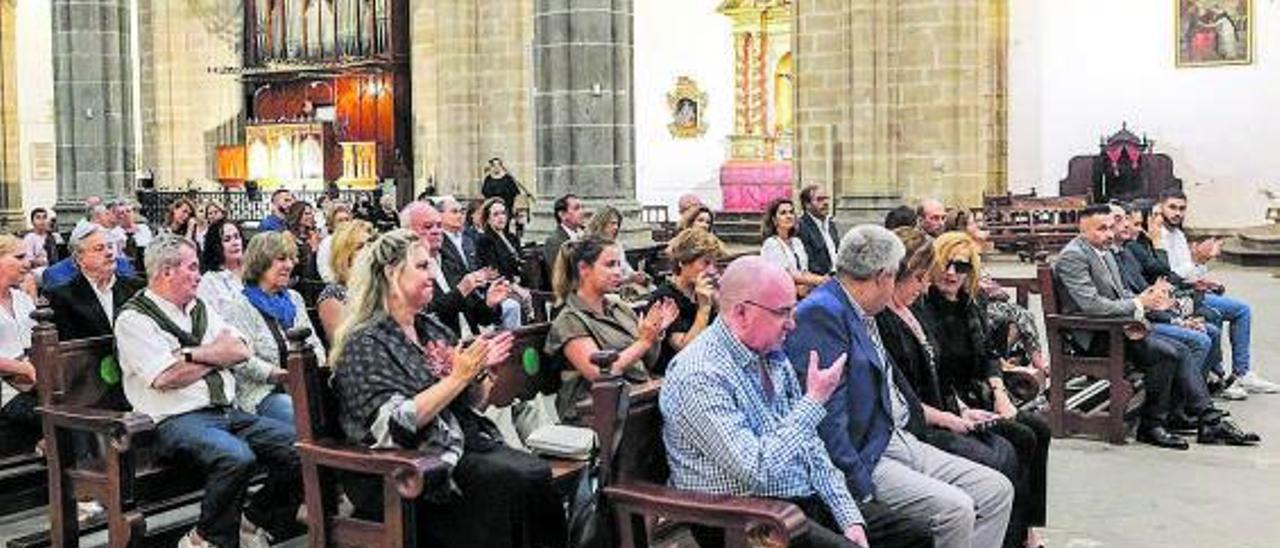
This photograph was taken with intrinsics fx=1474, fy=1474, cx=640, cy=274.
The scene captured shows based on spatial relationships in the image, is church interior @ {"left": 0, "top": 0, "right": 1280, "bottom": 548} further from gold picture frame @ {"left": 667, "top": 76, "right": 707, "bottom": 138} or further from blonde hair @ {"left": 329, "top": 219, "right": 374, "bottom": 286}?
blonde hair @ {"left": 329, "top": 219, "right": 374, "bottom": 286}

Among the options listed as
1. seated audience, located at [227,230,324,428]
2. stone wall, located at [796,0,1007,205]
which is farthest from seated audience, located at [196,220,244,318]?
stone wall, located at [796,0,1007,205]

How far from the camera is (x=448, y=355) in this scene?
16.3 feet

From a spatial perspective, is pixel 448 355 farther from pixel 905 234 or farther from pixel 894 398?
pixel 905 234

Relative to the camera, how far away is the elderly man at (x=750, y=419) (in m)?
4.25

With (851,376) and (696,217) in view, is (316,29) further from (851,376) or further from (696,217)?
(851,376)

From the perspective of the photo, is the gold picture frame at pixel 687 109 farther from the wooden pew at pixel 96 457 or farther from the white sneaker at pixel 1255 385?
Result: the wooden pew at pixel 96 457

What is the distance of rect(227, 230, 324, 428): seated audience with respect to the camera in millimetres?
6344

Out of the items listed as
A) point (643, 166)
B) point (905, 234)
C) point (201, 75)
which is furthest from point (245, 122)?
point (905, 234)

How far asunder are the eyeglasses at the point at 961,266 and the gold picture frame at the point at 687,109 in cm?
2088

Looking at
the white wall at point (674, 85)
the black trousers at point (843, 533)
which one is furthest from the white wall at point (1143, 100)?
the black trousers at point (843, 533)

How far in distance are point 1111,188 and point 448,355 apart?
19.0 m

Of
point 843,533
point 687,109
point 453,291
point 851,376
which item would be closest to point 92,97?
point 687,109

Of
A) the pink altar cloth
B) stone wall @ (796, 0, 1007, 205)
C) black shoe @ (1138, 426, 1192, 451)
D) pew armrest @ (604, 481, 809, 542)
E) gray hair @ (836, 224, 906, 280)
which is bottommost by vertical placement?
black shoe @ (1138, 426, 1192, 451)

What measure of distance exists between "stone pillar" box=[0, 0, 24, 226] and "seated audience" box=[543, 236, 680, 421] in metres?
22.7
